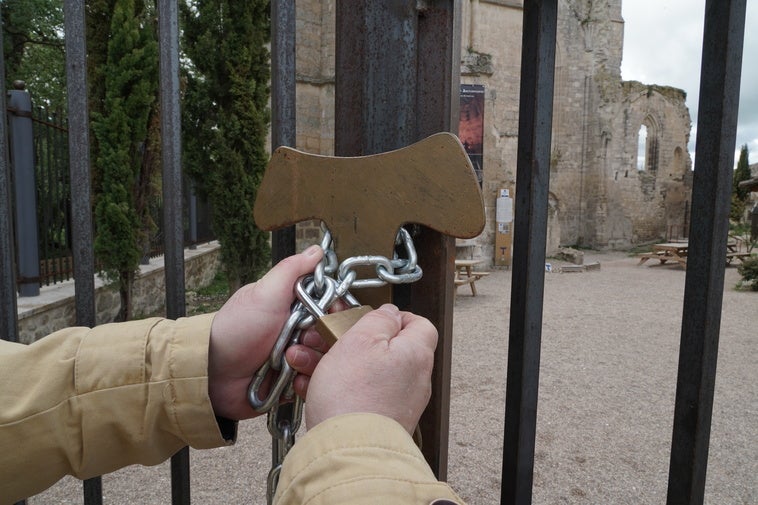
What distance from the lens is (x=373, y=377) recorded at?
659 mm

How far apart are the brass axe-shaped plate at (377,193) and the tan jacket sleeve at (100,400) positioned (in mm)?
285

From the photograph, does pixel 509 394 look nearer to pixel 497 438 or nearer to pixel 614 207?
pixel 497 438

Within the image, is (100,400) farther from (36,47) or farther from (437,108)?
(36,47)

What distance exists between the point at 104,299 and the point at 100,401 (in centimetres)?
566

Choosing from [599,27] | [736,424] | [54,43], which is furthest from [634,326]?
[599,27]

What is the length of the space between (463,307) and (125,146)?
5.49 metres

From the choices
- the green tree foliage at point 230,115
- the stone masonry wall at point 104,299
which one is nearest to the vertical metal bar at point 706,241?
the stone masonry wall at point 104,299

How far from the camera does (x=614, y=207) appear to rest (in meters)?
21.0

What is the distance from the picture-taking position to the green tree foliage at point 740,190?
2327 cm

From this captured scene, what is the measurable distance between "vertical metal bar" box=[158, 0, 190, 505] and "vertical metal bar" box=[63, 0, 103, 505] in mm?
147

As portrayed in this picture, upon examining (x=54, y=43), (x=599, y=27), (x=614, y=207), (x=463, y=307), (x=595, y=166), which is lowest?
(x=463, y=307)

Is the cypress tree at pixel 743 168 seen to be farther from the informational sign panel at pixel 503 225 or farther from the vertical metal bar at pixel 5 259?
the vertical metal bar at pixel 5 259

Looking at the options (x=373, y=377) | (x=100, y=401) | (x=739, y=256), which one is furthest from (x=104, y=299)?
(x=739, y=256)

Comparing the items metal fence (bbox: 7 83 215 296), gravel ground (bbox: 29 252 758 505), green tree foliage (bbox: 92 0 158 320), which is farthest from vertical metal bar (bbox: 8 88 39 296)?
gravel ground (bbox: 29 252 758 505)
